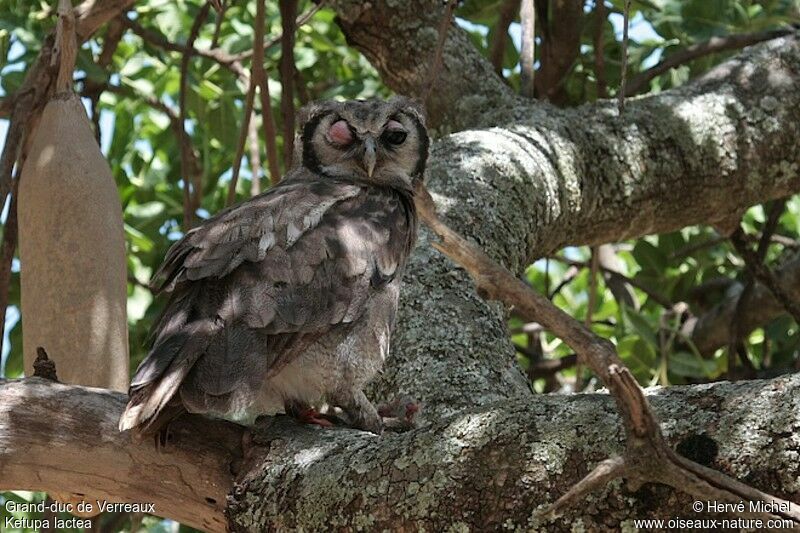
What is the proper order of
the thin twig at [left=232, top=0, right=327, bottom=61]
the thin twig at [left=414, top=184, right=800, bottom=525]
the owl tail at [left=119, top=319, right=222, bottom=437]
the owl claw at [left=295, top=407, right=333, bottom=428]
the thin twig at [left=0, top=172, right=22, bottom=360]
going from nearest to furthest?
the thin twig at [left=414, top=184, right=800, bottom=525] → the owl tail at [left=119, top=319, right=222, bottom=437] → the owl claw at [left=295, top=407, right=333, bottom=428] → the thin twig at [left=0, top=172, right=22, bottom=360] → the thin twig at [left=232, top=0, right=327, bottom=61]

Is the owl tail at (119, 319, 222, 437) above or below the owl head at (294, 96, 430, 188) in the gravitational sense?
below

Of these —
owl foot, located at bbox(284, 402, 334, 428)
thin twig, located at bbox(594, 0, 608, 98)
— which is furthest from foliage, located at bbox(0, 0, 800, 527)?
owl foot, located at bbox(284, 402, 334, 428)

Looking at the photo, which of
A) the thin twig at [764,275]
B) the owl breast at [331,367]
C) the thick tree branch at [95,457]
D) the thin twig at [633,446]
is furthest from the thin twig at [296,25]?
the thin twig at [633,446]

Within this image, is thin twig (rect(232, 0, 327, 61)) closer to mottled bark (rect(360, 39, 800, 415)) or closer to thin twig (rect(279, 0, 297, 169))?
thin twig (rect(279, 0, 297, 169))

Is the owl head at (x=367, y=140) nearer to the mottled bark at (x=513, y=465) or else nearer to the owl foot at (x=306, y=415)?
the owl foot at (x=306, y=415)

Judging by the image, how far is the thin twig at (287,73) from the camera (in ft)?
12.5

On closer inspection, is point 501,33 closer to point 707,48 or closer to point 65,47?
point 707,48

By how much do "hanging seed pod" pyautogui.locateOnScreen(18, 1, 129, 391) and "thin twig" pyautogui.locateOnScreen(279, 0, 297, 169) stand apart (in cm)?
124

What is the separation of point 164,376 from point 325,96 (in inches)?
106

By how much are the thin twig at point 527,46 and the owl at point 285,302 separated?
0.77 m

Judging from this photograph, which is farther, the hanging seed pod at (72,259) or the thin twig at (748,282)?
the thin twig at (748,282)

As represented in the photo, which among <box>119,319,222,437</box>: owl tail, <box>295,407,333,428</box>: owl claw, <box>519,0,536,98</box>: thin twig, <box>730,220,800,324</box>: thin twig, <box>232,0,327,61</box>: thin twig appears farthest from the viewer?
<box>232,0,327,61</box>: thin twig

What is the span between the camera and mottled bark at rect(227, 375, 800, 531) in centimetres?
174

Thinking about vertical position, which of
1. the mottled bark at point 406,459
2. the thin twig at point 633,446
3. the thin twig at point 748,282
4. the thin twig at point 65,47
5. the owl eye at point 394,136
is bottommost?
the thin twig at point 748,282
